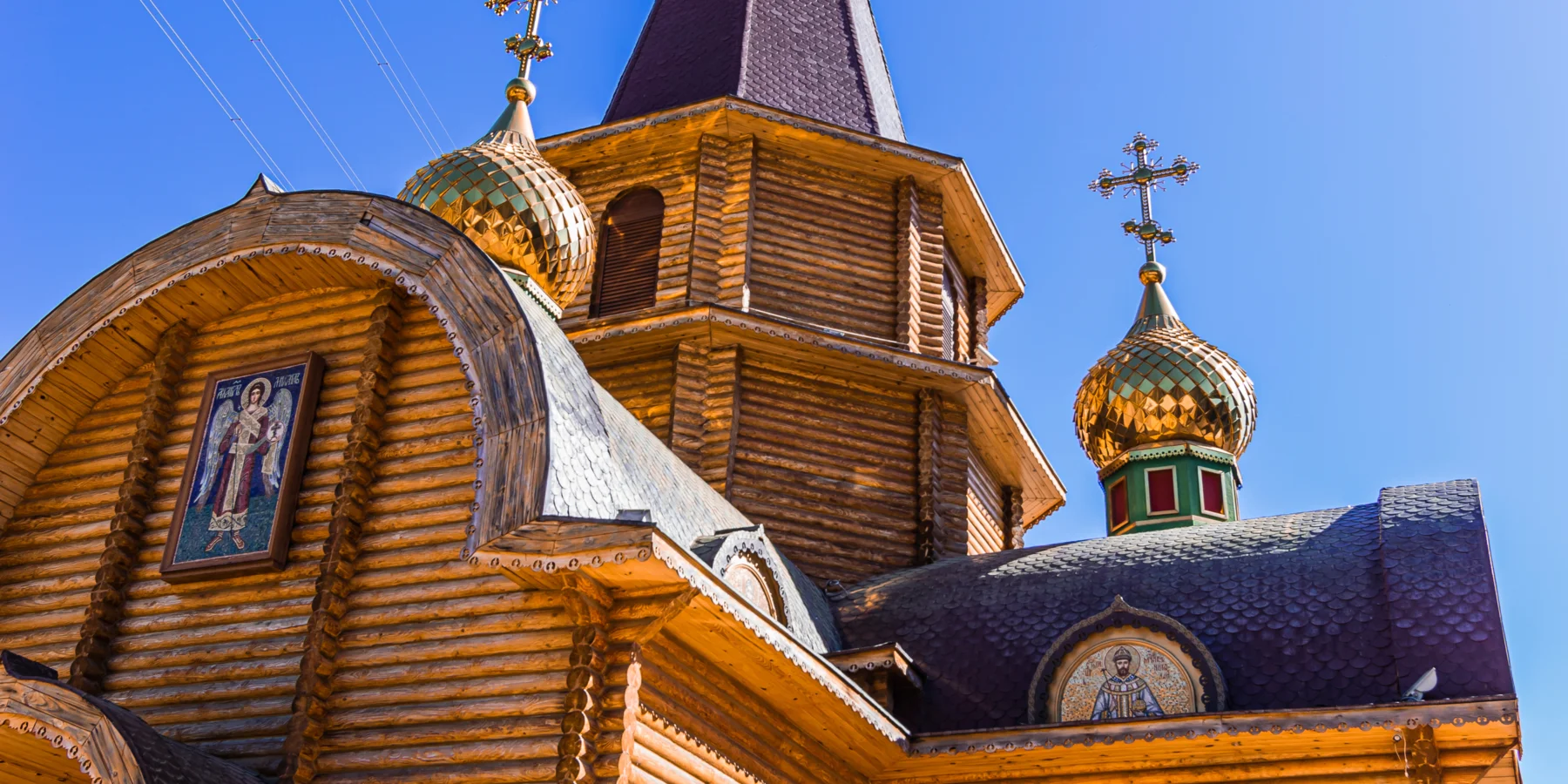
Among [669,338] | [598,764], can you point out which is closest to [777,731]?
[598,764]

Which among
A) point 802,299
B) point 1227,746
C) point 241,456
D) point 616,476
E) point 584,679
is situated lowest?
point 584,679

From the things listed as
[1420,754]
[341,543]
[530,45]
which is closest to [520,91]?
[530,45]

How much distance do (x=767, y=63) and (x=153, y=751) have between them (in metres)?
9.73

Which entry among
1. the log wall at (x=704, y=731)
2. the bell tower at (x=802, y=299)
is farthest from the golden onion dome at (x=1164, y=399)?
the log wall at (x=704, y=731)

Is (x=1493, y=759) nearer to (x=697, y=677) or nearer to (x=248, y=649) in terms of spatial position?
(x=697, y=677)

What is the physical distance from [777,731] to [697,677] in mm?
804

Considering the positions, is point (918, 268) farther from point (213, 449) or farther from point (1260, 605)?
point (213, 449)

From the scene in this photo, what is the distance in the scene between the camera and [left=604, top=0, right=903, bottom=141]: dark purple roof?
552 inches

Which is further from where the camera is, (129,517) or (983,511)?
(983,511)

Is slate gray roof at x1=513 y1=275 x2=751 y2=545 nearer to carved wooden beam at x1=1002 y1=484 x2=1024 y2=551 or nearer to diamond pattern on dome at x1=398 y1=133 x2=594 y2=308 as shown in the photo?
diamond pattern on dome at x1=398 y1=133 x2=594 y2=308

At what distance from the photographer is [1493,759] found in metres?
7.70

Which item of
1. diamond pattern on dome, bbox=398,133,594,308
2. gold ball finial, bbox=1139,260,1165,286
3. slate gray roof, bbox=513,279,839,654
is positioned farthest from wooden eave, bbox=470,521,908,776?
gold ball finial, bbox=1139,260,1165,286

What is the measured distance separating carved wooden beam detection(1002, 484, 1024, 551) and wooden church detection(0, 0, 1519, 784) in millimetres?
1839

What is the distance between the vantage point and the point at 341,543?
291 inches
